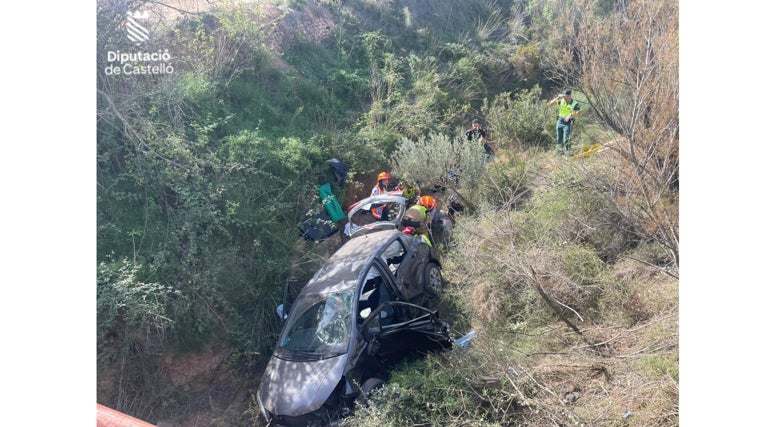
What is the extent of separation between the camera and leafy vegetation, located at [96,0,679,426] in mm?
5234

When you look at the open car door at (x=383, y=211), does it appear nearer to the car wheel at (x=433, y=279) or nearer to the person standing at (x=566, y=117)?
the car wheel at (x=433, y=279)

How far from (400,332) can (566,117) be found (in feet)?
18.9

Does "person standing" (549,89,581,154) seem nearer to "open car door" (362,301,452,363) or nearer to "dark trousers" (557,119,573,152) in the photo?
"dark trousers" (557,119,573,152)

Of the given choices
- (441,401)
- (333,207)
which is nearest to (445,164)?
(333,207)

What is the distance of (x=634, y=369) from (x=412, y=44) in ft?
36.1

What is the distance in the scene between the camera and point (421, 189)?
927cm

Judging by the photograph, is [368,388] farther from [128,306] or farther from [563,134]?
[563,134]

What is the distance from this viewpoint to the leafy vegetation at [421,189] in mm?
5234

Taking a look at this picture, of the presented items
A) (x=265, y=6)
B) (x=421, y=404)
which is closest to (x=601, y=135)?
(x=421, y=404)

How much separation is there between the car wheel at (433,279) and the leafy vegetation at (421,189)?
8.5 inches

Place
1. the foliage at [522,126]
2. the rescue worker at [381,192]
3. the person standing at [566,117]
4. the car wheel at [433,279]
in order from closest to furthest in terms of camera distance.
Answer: the car wheel at [433,279]
the rescue worker at [381,192]
the person standing at [566,117]
the foliage at [522,126]

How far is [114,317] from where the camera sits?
6371 millimetres

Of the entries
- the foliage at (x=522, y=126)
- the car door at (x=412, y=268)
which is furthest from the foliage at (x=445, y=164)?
the car door at (x=412, y=268)

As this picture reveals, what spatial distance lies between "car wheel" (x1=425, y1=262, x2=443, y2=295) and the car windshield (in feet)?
5.10
